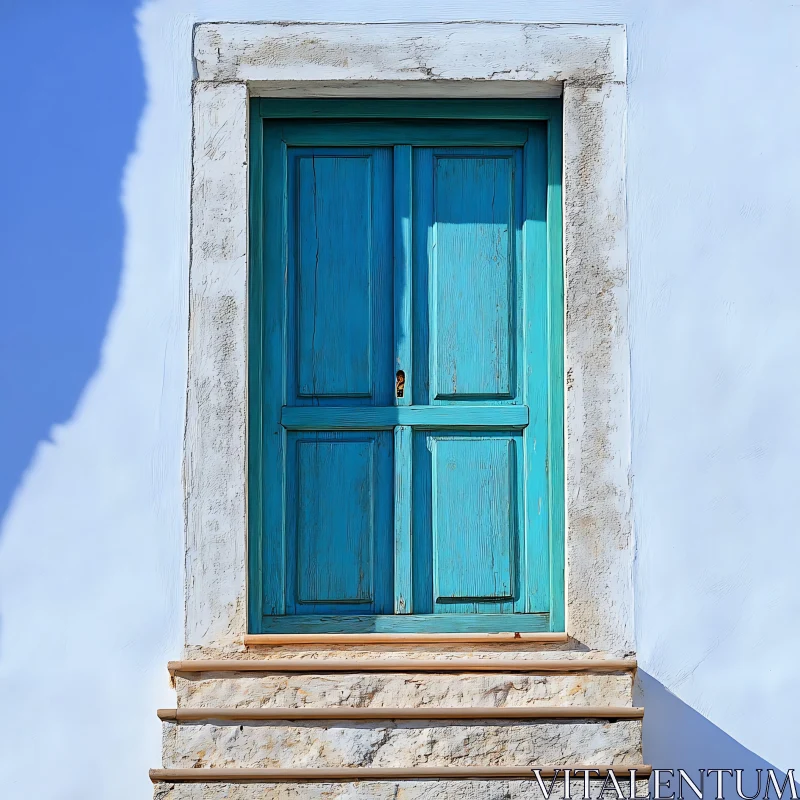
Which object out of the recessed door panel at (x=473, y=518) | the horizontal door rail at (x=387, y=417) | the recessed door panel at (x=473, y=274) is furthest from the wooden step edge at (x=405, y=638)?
the recessed door panel at (x=473, y=274)

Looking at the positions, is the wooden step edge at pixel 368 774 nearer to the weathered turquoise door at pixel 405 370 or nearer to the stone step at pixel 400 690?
the stone step at pixel 400 690

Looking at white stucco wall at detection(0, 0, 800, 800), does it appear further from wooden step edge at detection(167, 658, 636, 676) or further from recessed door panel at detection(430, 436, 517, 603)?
recessed door panel at detection(430, 436, 517, 603)

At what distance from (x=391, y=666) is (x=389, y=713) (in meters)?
0.13

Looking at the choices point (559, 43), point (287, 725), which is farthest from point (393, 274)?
point (287, 725)

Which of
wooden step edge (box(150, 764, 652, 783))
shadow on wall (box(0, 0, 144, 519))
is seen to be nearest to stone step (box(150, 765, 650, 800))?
wooden step edge (box(150, 764, 652, 783))

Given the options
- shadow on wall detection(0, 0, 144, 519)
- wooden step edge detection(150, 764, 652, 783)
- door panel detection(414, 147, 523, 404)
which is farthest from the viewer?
door panel detection(414, 147, 523, 404)

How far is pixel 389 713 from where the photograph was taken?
312 centimetres

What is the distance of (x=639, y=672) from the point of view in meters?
3.26

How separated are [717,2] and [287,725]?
2.62 meters

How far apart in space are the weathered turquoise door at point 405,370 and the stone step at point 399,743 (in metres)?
0.33

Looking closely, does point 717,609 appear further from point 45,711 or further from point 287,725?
point 45,711

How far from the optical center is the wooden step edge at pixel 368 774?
309 cm

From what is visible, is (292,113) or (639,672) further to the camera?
(292,113)

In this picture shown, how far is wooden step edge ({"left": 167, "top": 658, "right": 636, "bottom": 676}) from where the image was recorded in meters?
3.15
